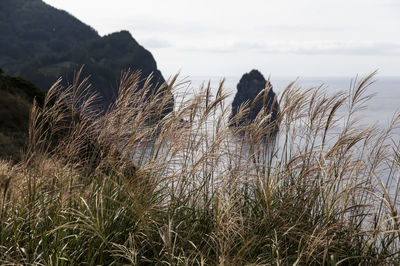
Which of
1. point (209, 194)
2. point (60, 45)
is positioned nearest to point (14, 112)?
point (209, 194)

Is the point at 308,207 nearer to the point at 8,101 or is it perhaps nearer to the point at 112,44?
the point at 8,101

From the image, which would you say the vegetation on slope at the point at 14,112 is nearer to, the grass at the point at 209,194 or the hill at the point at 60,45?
the grass at the point at 209,194

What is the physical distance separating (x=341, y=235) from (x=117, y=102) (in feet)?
7.08

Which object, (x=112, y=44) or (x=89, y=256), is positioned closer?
(x=89, y=256)

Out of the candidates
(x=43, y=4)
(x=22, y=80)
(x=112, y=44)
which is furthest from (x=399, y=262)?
(x=43, y=4)

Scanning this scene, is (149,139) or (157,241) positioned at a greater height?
(149,139)

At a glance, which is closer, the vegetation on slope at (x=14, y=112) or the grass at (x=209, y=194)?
the grass at (x=209, y=194)

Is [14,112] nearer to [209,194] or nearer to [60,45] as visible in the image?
[209,194]

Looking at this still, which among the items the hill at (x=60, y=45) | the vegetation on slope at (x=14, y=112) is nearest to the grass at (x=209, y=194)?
the vegetation on slope at (x=14, y=112)

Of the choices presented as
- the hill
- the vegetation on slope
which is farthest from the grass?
the hill

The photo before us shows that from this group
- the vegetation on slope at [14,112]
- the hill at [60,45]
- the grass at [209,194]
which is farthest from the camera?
the hill at [60,45]

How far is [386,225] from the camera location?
3.11 m

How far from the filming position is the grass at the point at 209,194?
2658 millimetres

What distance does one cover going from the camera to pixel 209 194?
3432mm
